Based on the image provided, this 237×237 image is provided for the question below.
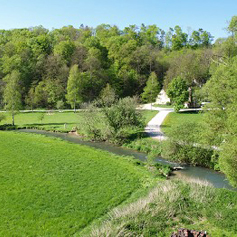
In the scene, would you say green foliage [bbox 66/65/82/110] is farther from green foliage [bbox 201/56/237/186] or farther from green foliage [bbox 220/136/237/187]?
green foliage [bbox 220/136/237/187]

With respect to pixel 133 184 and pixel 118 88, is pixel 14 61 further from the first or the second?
pixel 133 184

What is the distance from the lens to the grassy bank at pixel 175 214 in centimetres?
1228

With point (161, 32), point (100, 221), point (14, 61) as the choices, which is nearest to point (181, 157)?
point (100, 221)

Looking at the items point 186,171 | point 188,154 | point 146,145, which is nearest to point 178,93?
point 146,145

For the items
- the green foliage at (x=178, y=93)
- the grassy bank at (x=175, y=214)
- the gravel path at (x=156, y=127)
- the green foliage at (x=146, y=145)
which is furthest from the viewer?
the green foliage at (x=178, y=93)

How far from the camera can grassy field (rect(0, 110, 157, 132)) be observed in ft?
134

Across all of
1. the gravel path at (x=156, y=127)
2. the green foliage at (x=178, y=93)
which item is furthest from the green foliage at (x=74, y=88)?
the green foliage at (x=178, y=93)

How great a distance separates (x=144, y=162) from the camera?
2488 cm

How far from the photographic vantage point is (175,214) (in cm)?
1394

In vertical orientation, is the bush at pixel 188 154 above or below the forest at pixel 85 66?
below

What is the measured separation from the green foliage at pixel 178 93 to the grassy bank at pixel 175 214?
3277 centimetres

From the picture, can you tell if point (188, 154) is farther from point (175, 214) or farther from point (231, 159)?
point (175, 214)

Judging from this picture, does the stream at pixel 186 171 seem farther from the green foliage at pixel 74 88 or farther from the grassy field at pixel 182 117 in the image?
the green foliage at pixel 74 88

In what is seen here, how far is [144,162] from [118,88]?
4446 cm
